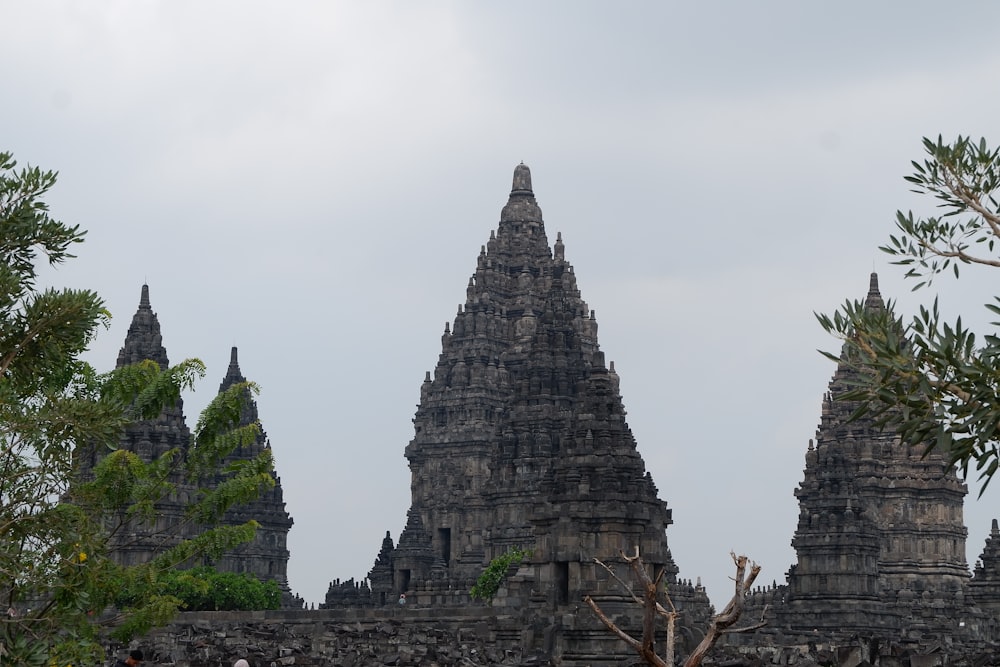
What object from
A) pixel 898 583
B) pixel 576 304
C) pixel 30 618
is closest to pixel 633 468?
pixel 30 618

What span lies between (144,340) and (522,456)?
71.1 ft

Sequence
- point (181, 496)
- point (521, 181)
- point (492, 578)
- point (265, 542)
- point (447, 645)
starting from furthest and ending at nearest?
1. point (521, 181)
2. point (265, 542)
3. point (181, 496)
4. point (492, 578)
5. point (447, 645)

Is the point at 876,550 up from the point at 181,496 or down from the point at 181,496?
down

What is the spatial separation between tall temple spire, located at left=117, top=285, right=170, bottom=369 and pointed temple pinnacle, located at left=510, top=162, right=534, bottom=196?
23.1 m

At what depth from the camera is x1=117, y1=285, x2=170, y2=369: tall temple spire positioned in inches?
3359

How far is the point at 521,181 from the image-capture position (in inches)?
3885

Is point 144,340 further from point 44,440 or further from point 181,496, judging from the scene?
point 44,440

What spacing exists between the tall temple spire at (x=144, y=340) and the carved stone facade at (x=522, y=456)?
15.0m

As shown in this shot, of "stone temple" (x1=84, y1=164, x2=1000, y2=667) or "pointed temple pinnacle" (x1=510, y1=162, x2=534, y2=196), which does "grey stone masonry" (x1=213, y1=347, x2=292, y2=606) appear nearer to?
"stone temple" (x1=84, y1=164, x2=1000, y2=667)

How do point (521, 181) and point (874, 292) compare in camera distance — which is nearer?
point (874, 292)

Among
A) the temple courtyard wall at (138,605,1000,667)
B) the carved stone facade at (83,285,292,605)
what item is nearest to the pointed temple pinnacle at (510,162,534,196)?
the carved stone facade at (83,285,292,605)

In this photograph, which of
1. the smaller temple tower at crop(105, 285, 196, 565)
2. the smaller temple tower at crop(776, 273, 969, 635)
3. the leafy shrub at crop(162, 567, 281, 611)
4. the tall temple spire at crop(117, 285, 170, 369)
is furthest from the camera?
the tall temple spire at crop(117, 285, 170, 369)

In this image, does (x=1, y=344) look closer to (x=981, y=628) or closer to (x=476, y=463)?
(x=981, y=628)

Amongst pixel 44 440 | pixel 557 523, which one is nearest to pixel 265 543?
pixel 557 523
